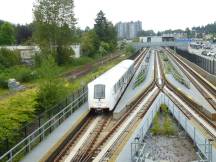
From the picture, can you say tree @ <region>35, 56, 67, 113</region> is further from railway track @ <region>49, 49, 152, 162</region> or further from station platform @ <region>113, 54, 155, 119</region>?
station platform @ <region>113, 54, 155, 119</region>

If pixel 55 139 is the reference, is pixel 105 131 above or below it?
below

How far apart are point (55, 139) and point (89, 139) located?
2.49 m

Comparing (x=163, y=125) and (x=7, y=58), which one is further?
(x=7, y=58)

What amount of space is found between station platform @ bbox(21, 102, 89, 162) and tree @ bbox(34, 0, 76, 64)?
1761 inches

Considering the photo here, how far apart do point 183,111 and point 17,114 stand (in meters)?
12.3

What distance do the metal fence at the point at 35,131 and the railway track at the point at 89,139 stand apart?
1271mm

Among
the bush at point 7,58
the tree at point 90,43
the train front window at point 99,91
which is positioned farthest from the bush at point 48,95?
the tree at point 90,43

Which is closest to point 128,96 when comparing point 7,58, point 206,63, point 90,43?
point 7,58

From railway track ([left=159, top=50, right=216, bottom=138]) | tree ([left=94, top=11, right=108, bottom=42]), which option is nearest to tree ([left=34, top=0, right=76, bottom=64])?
railway track ([left=159, top=50, right=216, bottom=138])

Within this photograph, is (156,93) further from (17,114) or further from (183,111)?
(17,114)

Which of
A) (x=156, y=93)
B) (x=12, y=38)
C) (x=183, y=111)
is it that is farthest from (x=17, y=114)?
(x=12, y=38)

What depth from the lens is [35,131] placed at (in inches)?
863

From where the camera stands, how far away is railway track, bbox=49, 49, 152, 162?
875 inches

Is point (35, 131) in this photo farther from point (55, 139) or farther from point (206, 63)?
point (206, 63)
